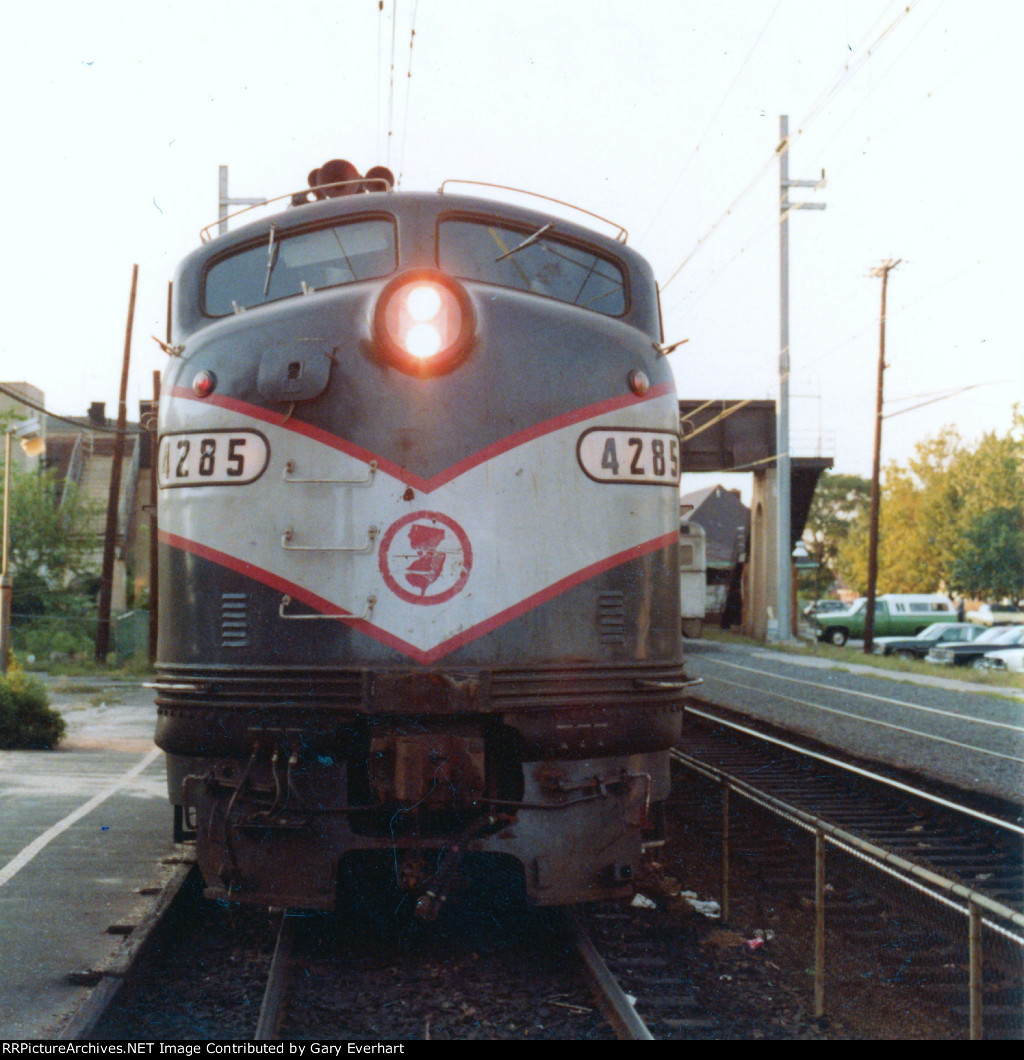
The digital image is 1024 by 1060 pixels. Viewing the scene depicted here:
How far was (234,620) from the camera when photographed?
5.31 meters

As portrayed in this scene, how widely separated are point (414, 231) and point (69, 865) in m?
4.74

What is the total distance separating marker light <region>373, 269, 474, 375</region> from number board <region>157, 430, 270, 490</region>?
0.74m

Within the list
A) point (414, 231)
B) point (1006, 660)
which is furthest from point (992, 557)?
point (414, 231)

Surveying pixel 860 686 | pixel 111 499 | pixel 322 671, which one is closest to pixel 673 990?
pixel 322 671

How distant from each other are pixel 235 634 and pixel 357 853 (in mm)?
1225

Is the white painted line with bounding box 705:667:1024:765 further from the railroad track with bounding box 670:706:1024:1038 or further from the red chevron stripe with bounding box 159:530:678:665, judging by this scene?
the red chevron stripe with bounding box 159:530:678:665

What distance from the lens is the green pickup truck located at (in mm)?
40781

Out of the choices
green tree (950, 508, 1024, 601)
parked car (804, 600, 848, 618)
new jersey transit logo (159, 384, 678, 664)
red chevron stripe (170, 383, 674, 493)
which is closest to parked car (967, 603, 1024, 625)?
green tree (950, 508, 1024, 601)

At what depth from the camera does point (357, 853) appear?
5613 millimetres

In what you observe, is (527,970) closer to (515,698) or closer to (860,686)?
(515,698)

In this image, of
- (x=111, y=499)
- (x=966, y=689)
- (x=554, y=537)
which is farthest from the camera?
(x=111, y=499)

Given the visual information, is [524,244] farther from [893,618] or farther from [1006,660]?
[893,618]

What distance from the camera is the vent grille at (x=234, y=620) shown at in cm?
529

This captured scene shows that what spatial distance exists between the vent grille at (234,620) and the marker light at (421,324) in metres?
1.28
